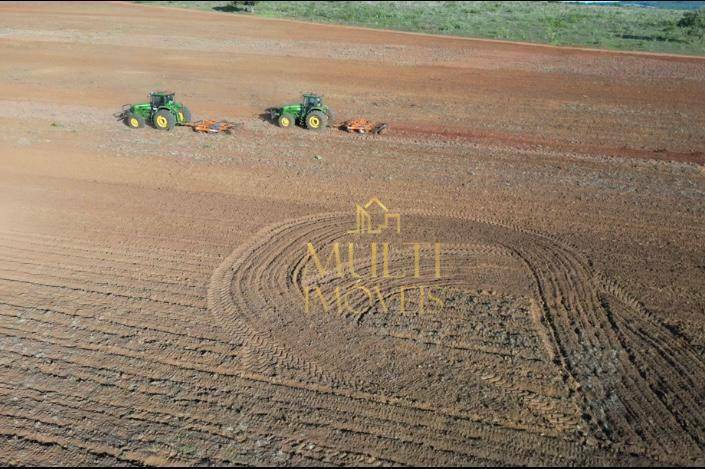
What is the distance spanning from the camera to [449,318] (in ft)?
31.8

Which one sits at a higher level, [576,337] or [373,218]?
[373,218]

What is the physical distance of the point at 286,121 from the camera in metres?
19.7

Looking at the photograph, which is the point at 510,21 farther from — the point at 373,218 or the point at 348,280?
the point at 348,280

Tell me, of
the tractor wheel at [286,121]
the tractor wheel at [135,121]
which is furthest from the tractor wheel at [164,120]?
the tractor wheel at [286,121]

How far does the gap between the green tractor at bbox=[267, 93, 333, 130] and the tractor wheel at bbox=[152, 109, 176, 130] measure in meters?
3.57

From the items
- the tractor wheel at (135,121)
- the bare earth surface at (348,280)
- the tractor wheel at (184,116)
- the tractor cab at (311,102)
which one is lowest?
the bare earth surface at (348,280)

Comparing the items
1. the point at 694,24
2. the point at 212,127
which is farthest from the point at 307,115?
the point at 694,24

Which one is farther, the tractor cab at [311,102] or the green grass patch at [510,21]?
the green grass patch at [510,21]

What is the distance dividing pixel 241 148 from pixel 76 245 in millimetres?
7052

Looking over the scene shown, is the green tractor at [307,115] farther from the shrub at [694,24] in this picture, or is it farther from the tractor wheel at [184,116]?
the shrub at [694,24]

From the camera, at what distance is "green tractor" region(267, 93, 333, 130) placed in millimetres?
19250

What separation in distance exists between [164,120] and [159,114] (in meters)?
0.26

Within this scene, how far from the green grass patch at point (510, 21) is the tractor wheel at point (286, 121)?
982 inches

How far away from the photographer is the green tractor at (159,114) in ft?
63.0
